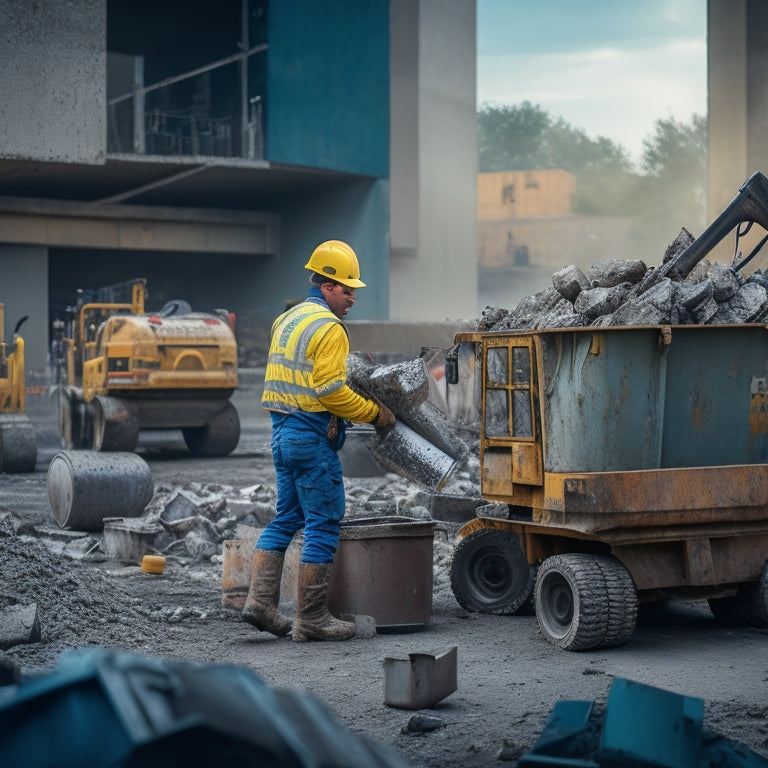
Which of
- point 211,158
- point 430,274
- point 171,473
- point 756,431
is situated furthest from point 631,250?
point 756,431

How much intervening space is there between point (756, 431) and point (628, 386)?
3.05 ft

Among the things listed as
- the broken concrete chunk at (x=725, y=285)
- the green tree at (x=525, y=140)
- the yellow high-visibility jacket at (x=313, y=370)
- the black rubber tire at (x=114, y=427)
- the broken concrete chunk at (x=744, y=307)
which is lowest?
the black rubber tire at (x=114, y=427)

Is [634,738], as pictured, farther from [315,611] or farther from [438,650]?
[315,611]

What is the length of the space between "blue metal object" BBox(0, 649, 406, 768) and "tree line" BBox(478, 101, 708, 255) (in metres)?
41.4

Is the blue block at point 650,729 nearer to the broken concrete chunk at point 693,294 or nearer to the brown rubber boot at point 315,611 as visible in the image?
the brown rubber boot at point 315,611

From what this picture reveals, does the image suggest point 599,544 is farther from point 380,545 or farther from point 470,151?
point 470,151

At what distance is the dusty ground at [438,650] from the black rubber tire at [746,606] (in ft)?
0.30

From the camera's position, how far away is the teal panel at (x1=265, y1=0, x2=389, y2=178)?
2225 centimetres

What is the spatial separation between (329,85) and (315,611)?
1824 centimetres

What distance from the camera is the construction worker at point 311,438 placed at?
600cm

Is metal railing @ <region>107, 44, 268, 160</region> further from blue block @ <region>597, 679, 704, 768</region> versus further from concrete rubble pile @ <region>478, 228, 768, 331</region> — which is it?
blue block @ <region>597, 679, 704, 768</region>

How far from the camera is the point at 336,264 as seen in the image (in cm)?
623

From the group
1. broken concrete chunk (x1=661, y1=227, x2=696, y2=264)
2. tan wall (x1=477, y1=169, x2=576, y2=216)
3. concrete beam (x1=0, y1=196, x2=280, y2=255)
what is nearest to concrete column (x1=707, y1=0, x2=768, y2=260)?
concrete beam (x1=0, y1=196, x2=280, y2=255)

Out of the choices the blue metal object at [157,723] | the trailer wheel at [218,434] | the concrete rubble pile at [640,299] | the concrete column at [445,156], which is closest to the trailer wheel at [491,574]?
the concrete rubble pile at [640,299]
